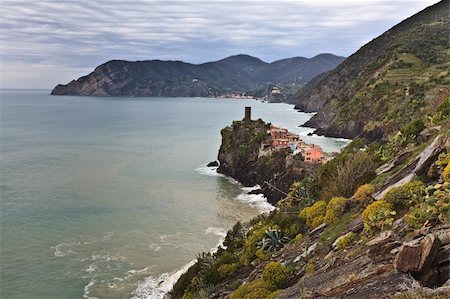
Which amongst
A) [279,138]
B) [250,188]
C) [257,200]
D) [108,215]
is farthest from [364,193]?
[279,138]

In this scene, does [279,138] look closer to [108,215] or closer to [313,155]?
[313,155]

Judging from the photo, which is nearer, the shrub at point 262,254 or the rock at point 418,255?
the rock at point 418,255

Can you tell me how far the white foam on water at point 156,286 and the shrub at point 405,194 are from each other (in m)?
21.3

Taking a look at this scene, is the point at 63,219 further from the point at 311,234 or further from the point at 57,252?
the point at 311,234

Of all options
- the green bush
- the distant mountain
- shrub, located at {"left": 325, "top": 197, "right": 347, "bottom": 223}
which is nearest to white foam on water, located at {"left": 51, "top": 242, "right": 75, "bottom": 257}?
the green bush

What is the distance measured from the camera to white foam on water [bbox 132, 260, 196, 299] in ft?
101

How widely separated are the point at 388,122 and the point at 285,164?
129 feet

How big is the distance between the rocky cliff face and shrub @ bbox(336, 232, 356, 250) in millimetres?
41121

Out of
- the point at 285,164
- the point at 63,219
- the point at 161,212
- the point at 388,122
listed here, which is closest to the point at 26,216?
the point at 63,219

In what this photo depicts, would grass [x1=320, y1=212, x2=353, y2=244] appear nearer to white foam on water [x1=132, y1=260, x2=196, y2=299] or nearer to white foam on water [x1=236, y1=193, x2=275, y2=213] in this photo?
white foam on water [x1=132, y1=260, x2=196, y2=299]

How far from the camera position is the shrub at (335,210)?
18047 mm

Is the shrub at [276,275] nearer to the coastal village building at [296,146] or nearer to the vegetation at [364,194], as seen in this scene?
the vegetation at [364,194]

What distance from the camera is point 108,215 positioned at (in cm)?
4847

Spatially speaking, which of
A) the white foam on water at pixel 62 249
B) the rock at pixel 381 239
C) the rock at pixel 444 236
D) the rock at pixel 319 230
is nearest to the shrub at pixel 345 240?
the rock at pixel 381 239
